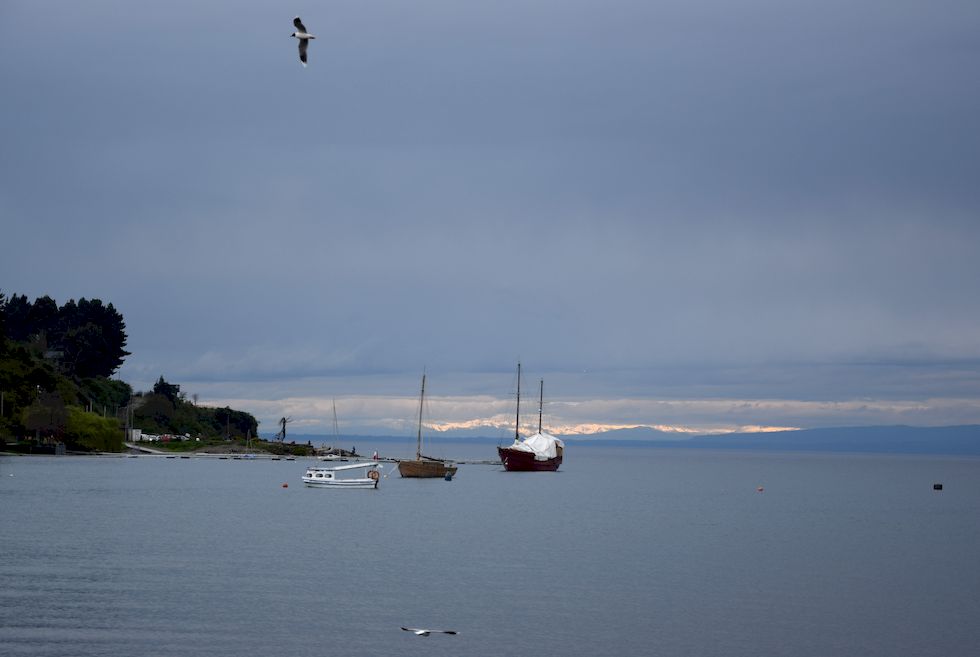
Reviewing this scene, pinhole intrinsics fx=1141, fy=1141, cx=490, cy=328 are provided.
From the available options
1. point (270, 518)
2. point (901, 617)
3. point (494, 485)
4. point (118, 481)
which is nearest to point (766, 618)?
point (901, 617)

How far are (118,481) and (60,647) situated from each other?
416ft

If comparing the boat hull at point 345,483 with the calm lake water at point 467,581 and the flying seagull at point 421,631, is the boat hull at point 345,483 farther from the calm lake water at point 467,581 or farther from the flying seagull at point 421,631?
the flying seagull at point 421,631

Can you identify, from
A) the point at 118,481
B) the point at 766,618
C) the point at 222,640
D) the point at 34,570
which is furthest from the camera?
the point at 118,481

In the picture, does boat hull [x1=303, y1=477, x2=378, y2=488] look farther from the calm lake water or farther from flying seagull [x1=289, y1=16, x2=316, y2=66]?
flying seagull [x1=289, y1=16, x2=316, y2=66]

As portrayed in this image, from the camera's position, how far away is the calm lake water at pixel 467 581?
48.7m

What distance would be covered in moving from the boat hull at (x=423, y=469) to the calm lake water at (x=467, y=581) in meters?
59.7

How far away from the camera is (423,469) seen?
194m

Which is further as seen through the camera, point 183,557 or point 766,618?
point 183,557

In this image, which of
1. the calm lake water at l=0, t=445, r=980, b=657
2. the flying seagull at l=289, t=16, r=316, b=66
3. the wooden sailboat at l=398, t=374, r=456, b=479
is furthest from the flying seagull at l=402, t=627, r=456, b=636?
the wooden sailboat at l=398, t=374, r=456, b=479

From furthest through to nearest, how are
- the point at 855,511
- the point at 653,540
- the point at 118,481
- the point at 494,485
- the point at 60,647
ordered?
the point at 494,485
the point at 118,481
the point at 855,511
the point at 653,540
the point at 60,647

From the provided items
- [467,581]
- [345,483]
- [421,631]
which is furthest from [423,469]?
[421,631]

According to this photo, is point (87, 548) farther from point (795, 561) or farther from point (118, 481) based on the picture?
point (118, 481)

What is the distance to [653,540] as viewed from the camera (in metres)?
97.4

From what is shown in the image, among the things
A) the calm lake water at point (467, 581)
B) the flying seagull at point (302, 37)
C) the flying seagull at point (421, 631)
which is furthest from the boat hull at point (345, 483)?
the flying seagull at point (302, 37)
